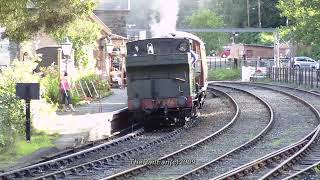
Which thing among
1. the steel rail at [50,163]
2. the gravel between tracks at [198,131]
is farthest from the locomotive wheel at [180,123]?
the steel rail at [50,163]

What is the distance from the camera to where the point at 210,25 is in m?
95.2

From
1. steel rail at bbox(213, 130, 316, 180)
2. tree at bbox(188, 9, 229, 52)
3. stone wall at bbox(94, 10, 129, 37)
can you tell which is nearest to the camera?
steel rail at bbox(213, 130, 316, 180)

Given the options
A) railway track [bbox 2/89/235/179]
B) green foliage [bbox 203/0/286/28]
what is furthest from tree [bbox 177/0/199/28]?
railway track [bbox 2/89/235/179]

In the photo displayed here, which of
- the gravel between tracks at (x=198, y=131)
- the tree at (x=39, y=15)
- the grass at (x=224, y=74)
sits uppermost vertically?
the tree at (x=39, y=15)

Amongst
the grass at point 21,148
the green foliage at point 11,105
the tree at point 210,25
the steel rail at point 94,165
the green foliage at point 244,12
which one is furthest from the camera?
the tree at point 210,25

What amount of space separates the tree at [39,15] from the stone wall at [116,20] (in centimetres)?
3761

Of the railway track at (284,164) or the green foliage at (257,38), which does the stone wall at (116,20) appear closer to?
the green foliage at (257,38)

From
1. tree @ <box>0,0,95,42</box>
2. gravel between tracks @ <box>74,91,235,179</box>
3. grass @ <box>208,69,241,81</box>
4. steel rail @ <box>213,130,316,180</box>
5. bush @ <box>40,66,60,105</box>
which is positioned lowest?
gravel between tracks @ <box>74,91,235,179</box>

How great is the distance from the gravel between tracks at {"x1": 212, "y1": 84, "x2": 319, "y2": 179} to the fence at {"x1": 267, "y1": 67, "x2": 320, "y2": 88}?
1008 centimetres

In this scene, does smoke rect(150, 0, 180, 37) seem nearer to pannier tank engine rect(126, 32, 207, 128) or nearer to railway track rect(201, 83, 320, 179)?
pannier tank engine rect(126, 32, 207, 128)

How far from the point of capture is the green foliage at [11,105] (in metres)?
15.4

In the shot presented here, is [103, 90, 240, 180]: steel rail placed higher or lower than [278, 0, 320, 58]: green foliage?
lower

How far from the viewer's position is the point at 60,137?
17.3 metres

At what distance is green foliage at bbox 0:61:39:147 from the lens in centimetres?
1535
